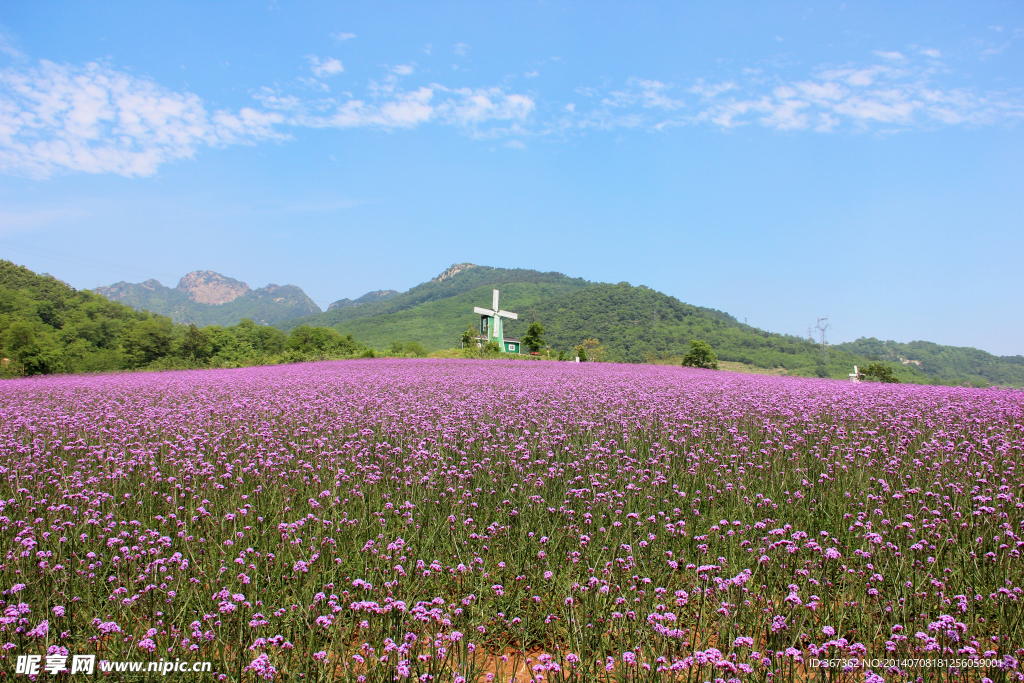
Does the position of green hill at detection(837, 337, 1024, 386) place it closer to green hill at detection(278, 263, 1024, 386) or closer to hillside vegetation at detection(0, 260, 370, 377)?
green hill at detection(278, 263, 1024, 386)

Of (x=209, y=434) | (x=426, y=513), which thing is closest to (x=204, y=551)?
(x=426, y=513)

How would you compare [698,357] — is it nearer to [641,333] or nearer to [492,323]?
[492,323]

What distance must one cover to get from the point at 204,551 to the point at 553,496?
107 inches

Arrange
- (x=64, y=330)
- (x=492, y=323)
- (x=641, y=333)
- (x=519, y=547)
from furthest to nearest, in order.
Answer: (x=641, y=333)
(x=492, y=323)
(x=64, y=330)
(x=519, y=547)

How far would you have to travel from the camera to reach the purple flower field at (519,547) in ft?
7.59

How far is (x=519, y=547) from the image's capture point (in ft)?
11.2

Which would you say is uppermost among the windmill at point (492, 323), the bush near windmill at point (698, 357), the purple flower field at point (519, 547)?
the windmill at point (492, 323)

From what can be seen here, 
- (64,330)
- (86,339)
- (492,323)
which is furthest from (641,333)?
(64,330)

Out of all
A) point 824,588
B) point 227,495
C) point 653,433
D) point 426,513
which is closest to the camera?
point 824,588

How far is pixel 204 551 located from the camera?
10.8ft

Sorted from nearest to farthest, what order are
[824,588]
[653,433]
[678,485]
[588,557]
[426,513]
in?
[824,588] < [588,557] < [426,513] < [678,485] < [653,433]

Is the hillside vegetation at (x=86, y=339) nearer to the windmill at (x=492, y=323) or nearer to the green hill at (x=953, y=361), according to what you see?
the windmill at (x=492, y=323)

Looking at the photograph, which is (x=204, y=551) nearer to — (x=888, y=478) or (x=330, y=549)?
(x=330, y=549)

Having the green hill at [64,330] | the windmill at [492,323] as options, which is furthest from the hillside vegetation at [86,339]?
the windmill at [492,323]
